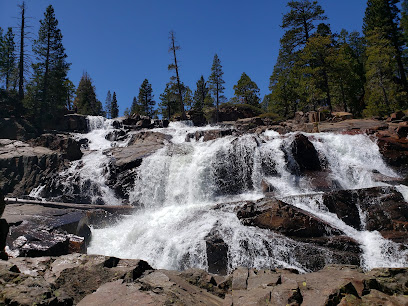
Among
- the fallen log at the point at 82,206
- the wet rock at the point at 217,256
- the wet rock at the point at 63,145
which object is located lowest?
the wet rock at the point at 217,256

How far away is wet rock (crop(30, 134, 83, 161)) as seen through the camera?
23.9 meters

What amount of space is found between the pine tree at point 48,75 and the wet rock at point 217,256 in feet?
107

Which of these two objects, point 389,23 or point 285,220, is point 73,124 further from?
point 389,23

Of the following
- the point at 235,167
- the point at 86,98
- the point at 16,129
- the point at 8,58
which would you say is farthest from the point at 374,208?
the point at 86,98

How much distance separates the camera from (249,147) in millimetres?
18219

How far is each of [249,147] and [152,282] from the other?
549 inches

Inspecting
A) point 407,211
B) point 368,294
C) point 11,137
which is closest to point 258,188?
point 407,211

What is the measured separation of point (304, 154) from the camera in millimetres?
17453

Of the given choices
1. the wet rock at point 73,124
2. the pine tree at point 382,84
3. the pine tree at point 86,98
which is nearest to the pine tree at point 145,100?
the pine tree at point 86,98

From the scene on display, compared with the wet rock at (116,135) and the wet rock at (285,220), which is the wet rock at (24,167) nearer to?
the wet rock at (116,135)

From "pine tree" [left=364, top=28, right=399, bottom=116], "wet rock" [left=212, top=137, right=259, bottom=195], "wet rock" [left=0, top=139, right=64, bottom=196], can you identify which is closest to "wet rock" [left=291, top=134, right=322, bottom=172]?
"wet rock" [left=212, top=137, right=259, bottom=195]

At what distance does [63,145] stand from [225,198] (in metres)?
17.1

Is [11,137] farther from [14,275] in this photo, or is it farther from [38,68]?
[14,275]

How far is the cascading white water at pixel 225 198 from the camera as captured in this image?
9.77 metres
